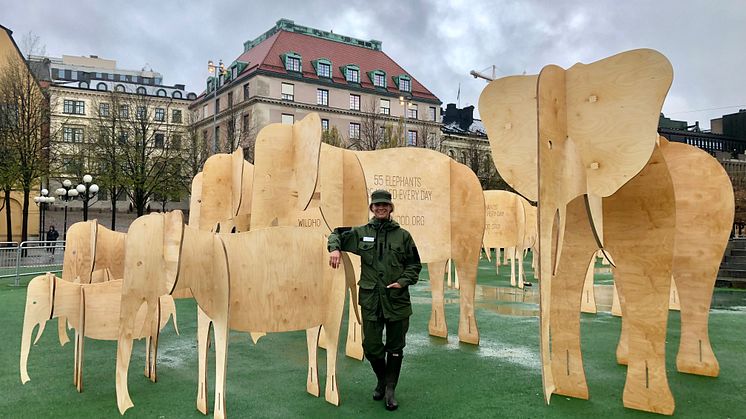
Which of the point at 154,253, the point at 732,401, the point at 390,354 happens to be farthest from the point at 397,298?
the point at 732,401

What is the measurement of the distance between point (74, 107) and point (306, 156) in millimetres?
57005

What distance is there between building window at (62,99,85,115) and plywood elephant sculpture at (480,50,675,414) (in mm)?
58937

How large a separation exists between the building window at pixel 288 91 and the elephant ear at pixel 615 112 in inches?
1731

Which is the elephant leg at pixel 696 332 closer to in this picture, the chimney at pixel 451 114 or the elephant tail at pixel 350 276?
the elephant tail at pixel 350 276

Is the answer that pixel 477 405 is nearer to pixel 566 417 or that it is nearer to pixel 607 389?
pixel 566 417

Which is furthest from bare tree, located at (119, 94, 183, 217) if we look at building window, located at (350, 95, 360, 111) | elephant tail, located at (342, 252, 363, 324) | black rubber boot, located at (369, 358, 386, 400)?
black rubber boot, located at (369, 358, 386, 400)

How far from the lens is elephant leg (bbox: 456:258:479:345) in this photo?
7.47 meters

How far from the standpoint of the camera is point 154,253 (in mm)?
4465

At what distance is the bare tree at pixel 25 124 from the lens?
24250 mm

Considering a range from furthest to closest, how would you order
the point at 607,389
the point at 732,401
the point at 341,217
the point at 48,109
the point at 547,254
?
the point at 48,109
the point at 341,217
the point at 607,389
the point at 732,401
the point at 547,254

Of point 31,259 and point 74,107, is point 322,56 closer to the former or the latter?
point 74,107

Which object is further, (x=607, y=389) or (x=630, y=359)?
(x=607, y=389)

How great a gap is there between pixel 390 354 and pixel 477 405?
97cm

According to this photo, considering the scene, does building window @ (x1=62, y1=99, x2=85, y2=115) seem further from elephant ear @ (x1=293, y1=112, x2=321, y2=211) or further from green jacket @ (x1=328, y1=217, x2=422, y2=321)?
green jacket @ (x1=328, y1=217, x2=422, y2=321)
